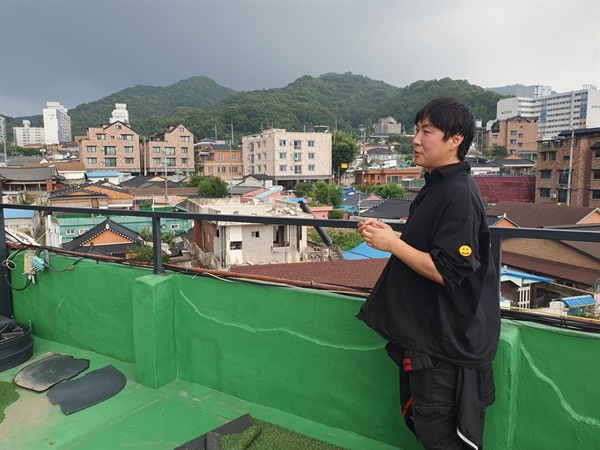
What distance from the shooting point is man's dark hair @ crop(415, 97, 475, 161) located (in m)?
1.13

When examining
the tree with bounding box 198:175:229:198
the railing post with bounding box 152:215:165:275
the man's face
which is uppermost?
the man's face

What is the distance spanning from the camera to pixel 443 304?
1151mm

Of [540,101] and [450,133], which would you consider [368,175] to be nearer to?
[450,133]

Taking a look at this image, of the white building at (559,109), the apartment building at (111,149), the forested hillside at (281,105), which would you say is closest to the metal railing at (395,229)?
the apartment building at (111,149)

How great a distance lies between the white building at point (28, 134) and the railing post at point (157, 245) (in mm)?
126453

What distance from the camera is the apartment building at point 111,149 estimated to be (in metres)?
45.6

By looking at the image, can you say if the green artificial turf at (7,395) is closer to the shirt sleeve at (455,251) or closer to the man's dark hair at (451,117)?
the shirt sleeve at (455,251)

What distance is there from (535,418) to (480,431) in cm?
33

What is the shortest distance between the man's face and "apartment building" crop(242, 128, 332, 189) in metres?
44.9

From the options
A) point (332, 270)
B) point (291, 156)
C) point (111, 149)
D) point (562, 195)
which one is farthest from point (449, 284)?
point (111, 149)

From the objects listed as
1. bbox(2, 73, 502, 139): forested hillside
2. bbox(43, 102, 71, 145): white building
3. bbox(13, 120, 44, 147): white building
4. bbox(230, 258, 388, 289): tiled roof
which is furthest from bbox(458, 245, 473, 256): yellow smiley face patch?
bbox(13, 120, 44, 147): white building

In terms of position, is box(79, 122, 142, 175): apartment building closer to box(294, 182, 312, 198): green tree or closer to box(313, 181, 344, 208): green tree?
box(294, 182, 312, 198): green tree

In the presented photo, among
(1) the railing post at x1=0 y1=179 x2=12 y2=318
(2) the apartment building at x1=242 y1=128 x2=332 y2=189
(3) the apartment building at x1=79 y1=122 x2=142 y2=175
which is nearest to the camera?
(1) the railing post at x1=0 y1=179 x2=12 y2=318

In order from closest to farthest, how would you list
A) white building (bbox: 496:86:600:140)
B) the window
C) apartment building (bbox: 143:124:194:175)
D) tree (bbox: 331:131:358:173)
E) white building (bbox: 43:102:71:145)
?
the window < apartment building (bbox: 143:124:194:175) < tree (bbox: 331:131:358:173) < white building (bbox: 496:86:600:140) < white building (bbox: 43:102:71:145)
